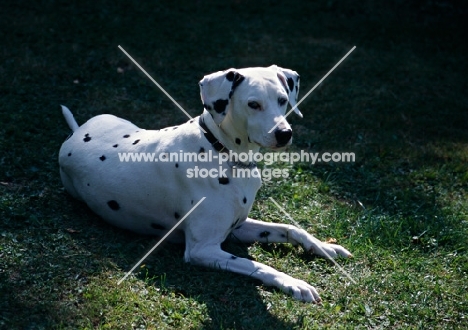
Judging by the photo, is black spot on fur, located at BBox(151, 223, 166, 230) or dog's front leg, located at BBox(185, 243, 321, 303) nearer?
dog's front leg, located at BBox(185, 243, 321, 303)

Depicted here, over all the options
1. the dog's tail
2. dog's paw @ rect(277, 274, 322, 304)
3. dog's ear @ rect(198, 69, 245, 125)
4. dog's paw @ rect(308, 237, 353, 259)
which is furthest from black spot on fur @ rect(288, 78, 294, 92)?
the dog's tail

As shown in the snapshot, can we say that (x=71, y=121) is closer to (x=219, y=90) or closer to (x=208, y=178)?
(x=208, y=178)

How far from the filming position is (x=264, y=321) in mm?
4719

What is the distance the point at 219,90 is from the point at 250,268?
137cm

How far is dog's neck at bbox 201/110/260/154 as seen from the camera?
211 inches

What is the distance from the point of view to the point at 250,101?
16.9 ft

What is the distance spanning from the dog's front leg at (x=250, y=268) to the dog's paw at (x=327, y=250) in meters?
0.54

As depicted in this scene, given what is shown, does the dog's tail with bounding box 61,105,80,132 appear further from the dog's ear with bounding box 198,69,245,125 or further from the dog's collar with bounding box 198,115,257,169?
the dog's ear with bounding box 198,69,245,125

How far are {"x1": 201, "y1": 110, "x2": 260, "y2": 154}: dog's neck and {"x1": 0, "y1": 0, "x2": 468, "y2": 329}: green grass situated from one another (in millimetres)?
872

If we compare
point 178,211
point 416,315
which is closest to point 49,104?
point 178,211

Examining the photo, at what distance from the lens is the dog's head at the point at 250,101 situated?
5.12 meters

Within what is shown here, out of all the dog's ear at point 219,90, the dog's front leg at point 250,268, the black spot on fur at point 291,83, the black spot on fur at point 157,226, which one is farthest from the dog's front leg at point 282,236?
the black spot on fur at point 291,83

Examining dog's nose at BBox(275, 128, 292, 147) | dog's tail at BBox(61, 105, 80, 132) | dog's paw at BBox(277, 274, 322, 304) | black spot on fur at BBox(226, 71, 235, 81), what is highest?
black spot on fur at BBox(226, 71, 235, 81)

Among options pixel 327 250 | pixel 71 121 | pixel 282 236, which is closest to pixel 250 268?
pixel 282 236
